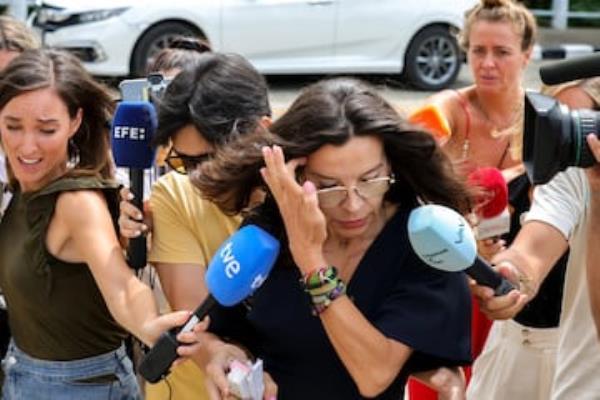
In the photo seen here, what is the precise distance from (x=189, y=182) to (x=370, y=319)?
2.10 ft

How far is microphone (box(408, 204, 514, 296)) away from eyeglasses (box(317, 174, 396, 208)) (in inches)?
6.9

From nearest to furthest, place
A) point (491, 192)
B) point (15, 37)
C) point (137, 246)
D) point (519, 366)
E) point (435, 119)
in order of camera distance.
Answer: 1. point (137, 246)
2. point (491, 192)
3. point (519, 366)
4. point (435, 119)
5. point (15, 37)

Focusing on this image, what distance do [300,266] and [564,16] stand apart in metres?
14.9

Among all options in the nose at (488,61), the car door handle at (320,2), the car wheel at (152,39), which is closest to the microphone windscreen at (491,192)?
the nose at (488,61)

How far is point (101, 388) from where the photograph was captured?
9.57 feet

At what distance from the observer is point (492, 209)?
9.86 feet

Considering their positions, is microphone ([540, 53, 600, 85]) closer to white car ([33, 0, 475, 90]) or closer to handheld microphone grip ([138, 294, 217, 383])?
handheld microphone grip ([138, 294, 217, 383])

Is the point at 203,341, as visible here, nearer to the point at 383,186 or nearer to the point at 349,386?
the point at 349,386

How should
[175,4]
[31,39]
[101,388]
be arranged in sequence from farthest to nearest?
1. [175,4]
2. [31,39]
3. [101,388]

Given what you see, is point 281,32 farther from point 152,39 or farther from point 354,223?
point 354,223

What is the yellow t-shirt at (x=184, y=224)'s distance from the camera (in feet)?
8.71

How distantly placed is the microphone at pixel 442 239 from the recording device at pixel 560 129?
195 mm

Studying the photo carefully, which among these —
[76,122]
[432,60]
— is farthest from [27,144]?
[432,60]

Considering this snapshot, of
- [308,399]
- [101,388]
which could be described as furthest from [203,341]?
[101,388]
